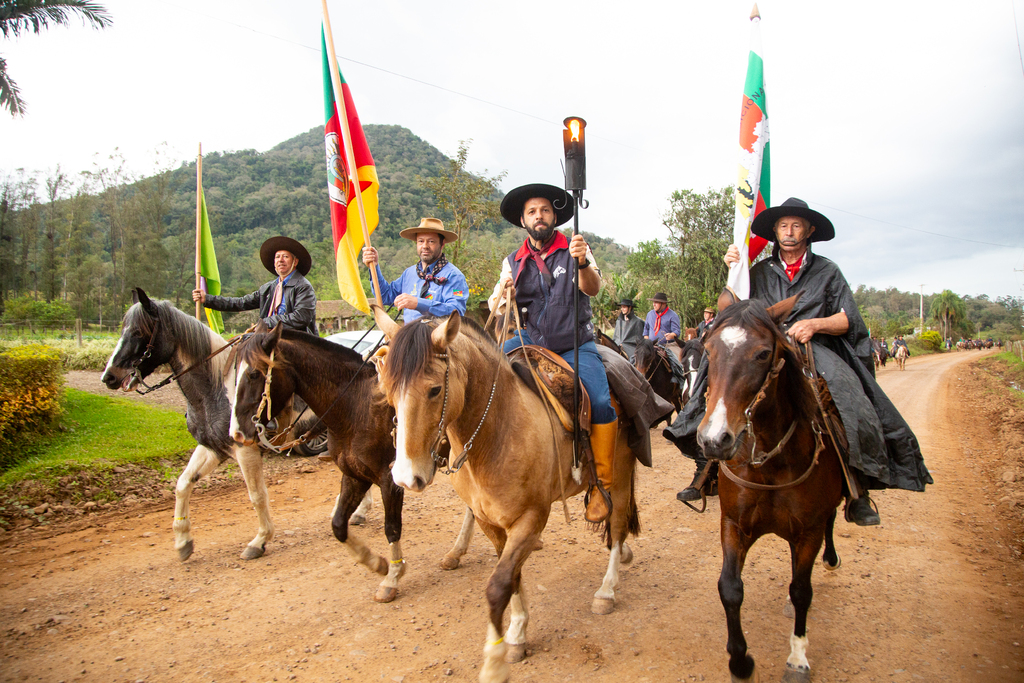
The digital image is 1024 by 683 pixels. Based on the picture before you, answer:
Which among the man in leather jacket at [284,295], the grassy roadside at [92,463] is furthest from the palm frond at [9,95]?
the man in leather jacket at [284,295]

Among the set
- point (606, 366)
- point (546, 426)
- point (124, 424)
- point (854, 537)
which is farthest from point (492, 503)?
point (124, 424)

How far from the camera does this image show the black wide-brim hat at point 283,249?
5.82m

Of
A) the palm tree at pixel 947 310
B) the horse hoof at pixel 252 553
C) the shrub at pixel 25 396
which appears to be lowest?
the horse hoof at pixel 252 553

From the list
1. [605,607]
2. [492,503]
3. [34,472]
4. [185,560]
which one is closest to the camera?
[492,503]

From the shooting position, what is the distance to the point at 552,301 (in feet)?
12.5

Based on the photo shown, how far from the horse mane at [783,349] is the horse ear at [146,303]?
16.1 feet

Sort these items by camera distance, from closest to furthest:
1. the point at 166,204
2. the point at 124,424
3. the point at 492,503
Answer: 1. the point at 492,503
2. the point at 124,424
3. the point at 166,204

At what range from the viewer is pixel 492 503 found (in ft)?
9.84

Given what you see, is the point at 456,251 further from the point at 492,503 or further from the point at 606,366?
the point at 492,503

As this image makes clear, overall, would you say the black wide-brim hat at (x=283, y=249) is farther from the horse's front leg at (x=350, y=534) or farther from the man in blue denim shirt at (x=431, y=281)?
the horse's front leg at (x=350, y=534)

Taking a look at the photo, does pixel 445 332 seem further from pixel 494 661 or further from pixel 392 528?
pixel 392 528

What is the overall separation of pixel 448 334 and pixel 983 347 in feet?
266

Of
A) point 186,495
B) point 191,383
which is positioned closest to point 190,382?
point 191,383

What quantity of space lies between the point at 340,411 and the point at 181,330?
193 cm
